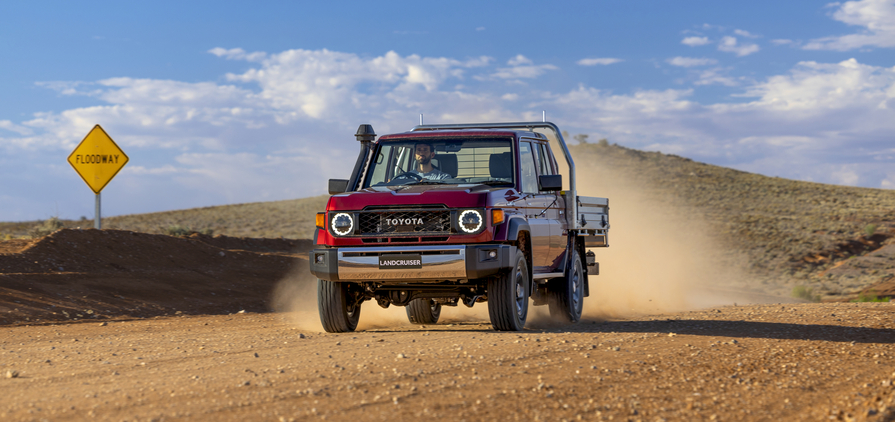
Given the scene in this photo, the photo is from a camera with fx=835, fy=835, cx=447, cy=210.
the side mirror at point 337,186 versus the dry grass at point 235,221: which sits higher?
the dry grass at point 235,221

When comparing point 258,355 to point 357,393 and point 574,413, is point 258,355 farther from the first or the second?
point 574,413

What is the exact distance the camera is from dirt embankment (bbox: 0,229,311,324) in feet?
48.5

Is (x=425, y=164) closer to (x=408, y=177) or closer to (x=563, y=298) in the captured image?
(x=408, y=177)

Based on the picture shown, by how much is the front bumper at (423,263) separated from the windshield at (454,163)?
117 centimetres

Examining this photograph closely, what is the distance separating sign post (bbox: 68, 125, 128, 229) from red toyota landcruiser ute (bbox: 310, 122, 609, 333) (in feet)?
37.2

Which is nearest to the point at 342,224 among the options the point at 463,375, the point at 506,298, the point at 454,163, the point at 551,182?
the point at 454,163

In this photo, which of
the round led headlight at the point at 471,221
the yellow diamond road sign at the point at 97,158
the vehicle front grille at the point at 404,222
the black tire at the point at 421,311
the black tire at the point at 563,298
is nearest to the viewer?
the round led headlight at the point at 471,221

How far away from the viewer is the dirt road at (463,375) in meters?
5.45

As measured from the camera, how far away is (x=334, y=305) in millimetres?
9805

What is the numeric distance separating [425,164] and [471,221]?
149 centimetres

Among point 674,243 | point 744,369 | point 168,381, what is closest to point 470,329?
point 744,369

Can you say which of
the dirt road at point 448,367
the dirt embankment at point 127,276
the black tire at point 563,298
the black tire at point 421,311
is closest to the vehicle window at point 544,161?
the black tire at point 563,298

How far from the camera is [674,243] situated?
40344 mm

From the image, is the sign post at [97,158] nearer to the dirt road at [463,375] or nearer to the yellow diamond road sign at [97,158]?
the yellow diamond road sign at [97,158]
